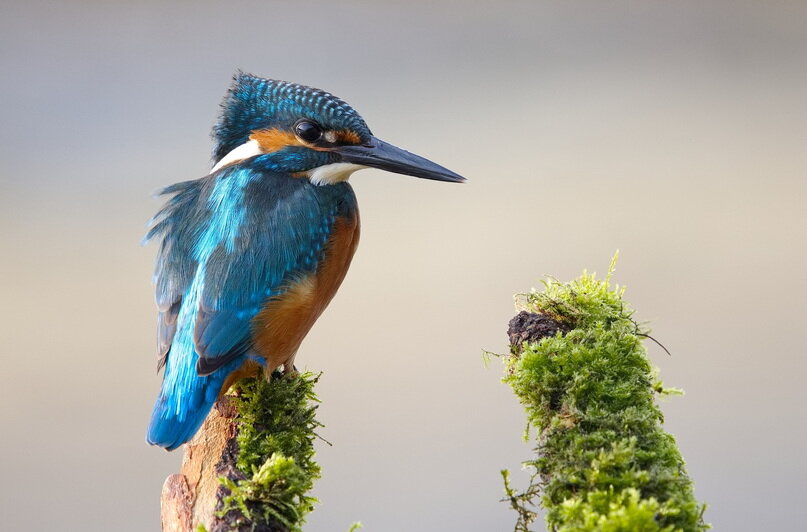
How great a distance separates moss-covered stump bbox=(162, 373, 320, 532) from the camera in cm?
138

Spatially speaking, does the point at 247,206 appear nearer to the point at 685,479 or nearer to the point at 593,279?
the point at 593,279

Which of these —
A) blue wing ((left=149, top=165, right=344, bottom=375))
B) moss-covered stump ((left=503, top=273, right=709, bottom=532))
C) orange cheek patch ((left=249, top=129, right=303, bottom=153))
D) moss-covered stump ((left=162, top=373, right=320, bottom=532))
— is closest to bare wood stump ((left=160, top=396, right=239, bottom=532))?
moss-covered stump ((left=162, top=373, right=320, bottom=532))

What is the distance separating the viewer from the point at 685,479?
4.10ft

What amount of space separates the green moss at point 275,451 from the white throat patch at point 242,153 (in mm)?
546

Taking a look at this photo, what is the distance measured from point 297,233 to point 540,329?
59cm

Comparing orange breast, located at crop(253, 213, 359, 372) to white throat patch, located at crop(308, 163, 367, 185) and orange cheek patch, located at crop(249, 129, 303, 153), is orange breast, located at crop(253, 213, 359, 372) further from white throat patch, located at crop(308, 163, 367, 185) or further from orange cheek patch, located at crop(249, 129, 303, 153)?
orange cheek patch, located at crop(249, 129, 303, 153)

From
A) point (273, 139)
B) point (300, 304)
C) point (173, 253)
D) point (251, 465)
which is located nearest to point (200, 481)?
point (251, 465)

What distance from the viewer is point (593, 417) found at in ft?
4.53

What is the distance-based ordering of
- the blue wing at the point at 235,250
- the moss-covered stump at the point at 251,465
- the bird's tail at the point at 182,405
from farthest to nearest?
the blue wing at the point at 235,250 → the bird's tail at the point at 182,405 → the moss-covered stump at the point at 251,465

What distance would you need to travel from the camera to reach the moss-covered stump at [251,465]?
1.38 meters

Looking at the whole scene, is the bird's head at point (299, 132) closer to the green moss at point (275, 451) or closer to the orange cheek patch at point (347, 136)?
the orange cheek patch at point (347, 136)

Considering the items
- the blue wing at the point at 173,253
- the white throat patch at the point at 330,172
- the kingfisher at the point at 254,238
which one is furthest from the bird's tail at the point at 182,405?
the white throat patch at the point at 330,172

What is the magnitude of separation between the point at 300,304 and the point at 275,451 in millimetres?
364

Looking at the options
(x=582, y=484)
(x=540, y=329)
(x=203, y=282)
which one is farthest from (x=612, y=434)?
(x=203, y=282)
